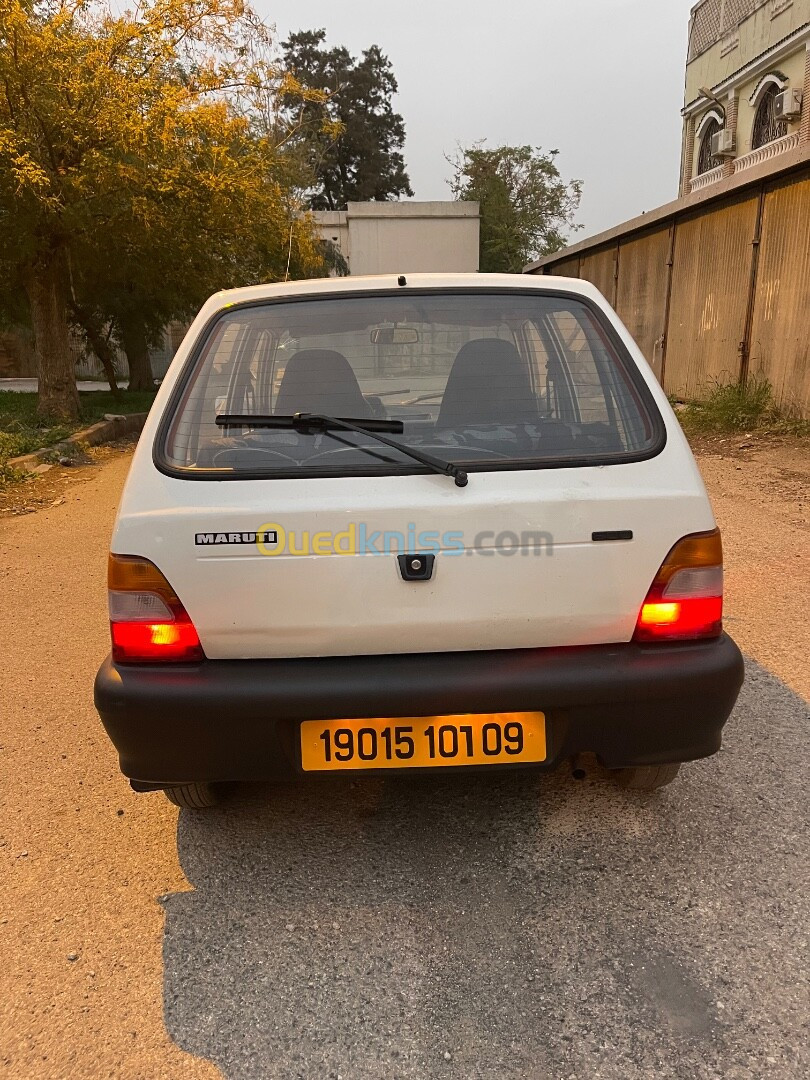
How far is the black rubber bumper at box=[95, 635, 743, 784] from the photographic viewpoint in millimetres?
2010

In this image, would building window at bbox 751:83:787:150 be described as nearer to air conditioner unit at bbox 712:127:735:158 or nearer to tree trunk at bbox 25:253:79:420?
air conditioner unit at bbox 712:127:735:158


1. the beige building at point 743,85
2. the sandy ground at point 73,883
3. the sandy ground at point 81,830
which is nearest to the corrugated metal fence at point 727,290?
the sandy ground at point 81,830

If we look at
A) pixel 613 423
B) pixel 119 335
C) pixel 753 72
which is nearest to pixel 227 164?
pixel 119 335

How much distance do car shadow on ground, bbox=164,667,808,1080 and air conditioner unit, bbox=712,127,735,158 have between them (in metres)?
23.7

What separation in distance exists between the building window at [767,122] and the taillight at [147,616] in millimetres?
21946

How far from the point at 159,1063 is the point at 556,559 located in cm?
144

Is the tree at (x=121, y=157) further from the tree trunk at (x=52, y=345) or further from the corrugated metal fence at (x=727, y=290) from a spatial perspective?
→ the corrugated metal fence at (x=727, y=290)

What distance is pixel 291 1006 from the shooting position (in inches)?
73.3

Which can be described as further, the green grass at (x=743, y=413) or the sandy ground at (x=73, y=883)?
the green grass at (x=743, y=413)

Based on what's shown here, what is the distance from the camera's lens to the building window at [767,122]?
65.1 feet

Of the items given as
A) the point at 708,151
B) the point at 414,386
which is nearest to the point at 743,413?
the point at 414,386

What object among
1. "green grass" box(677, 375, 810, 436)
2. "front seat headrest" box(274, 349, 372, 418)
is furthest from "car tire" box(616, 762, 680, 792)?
"green grass" box(677, 375, 810, 436)

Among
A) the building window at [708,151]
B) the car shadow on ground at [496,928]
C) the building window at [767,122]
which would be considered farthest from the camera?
the building window at [708,151]

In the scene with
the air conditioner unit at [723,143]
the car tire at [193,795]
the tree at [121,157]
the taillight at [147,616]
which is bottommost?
the car tire at [193,795]
